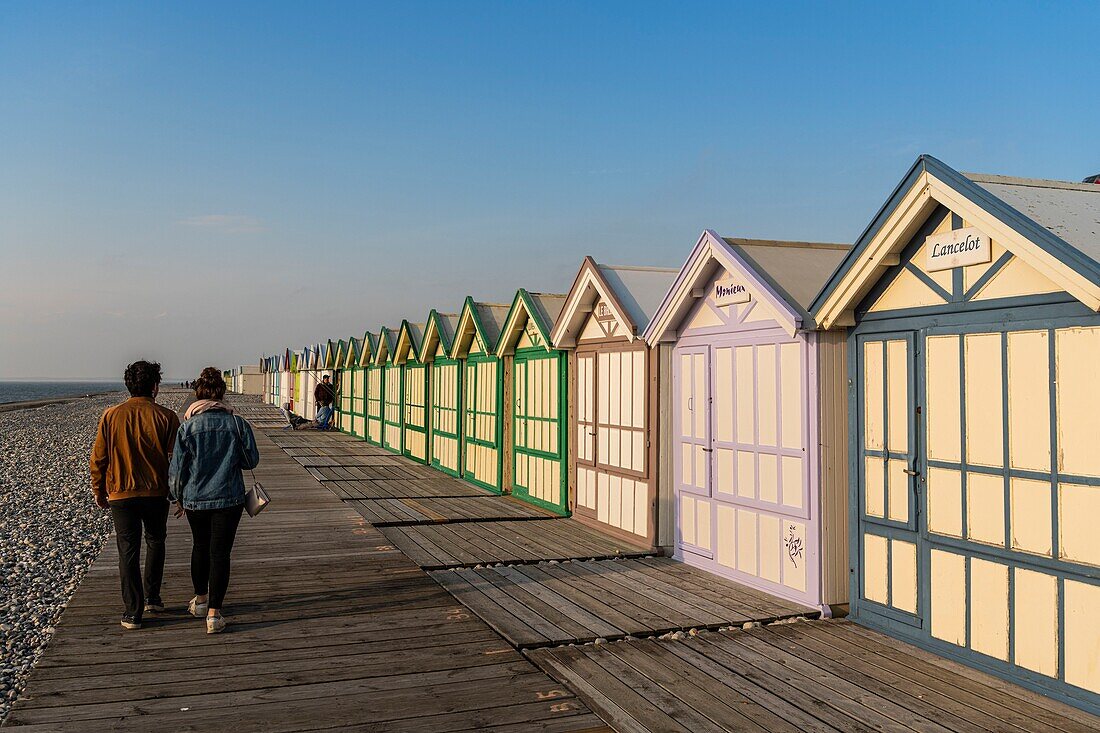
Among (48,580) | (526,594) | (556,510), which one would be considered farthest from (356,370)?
(526,594)

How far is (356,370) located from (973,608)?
22.4 metres

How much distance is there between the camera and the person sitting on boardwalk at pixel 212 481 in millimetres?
5449

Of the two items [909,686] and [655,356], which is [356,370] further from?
[909,686]

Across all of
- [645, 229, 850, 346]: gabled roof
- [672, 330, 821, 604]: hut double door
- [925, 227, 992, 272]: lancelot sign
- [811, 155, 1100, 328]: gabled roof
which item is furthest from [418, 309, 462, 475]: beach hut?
[925, 227, 992, 272]: lancelot sign

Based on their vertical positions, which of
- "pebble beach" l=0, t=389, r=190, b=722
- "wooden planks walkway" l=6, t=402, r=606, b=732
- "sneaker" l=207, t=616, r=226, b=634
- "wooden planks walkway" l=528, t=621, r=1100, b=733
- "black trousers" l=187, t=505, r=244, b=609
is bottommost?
"pebble beach" l=0, t=389, r=190, b=722

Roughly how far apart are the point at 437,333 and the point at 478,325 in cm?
292

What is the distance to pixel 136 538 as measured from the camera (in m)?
5.48

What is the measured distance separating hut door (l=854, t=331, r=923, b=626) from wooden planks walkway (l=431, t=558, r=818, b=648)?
736mm

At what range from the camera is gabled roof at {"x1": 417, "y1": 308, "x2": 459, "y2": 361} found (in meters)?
15.8

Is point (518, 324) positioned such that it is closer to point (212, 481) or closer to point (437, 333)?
point (437, 333)

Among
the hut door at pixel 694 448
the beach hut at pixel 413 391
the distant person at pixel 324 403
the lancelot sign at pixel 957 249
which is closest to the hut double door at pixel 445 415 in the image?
the beach hut at pixel 413 391

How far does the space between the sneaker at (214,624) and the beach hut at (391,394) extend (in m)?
14.0

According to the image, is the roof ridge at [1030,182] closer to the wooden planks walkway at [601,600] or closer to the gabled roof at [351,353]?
the wooden planks walkway at [601,600]

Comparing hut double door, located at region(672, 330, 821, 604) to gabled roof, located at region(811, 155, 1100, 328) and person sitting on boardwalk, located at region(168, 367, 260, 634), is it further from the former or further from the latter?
person sitting on boardwalk, located at region(168, 367, 260, 634)
